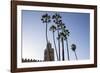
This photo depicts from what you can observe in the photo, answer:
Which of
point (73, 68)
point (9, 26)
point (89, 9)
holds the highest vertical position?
point (89, 9)

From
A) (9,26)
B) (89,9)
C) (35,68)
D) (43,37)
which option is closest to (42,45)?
(43,37)

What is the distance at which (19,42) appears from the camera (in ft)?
5.15

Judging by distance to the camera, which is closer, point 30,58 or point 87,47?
point 30,58

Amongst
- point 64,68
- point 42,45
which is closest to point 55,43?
point 42,45

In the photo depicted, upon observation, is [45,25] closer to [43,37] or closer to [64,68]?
[43,37]

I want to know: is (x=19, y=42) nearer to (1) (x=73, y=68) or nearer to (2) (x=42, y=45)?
(2) (x=42, y=45)

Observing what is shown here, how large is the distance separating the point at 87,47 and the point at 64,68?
10.6 inches

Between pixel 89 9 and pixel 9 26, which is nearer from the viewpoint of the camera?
pixel 9 26

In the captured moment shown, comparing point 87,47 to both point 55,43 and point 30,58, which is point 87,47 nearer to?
point 55,43

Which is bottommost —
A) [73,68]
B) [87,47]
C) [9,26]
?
[73,68]

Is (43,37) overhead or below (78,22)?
below

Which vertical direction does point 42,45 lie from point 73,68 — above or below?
above

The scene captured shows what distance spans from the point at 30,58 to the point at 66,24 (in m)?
0.40

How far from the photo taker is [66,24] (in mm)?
1704
